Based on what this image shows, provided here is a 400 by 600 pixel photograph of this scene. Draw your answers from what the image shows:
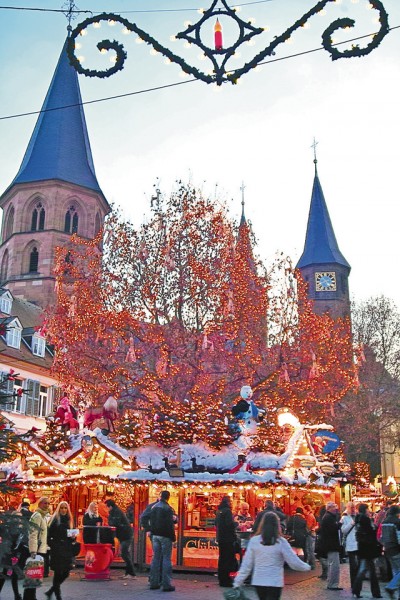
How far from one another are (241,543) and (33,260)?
4281 centimetres

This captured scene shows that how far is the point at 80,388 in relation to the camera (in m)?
27.4

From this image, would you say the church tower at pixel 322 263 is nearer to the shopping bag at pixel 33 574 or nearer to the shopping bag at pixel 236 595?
the shopping bag at pixel 33 574

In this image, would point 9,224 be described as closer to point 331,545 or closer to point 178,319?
point 178,319

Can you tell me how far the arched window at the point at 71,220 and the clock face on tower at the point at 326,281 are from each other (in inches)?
948

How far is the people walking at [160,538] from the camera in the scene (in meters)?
11.7

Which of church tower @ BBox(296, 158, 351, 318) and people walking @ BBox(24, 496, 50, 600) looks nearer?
people walking @ BBox(24, 496, 50, 600)

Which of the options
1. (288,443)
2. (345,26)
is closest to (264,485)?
(288,443)

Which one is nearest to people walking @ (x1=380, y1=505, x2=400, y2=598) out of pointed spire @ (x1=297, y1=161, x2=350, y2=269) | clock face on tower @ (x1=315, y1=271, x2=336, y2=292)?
A: pointed spire @ (x1=297, y1=161, x2=350, y2=269)

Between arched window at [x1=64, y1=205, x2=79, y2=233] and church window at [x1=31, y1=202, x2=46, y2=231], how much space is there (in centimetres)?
170

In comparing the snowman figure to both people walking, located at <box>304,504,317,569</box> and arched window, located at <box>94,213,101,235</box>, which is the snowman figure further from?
arched window, located at <box>94,213,101,235</box>

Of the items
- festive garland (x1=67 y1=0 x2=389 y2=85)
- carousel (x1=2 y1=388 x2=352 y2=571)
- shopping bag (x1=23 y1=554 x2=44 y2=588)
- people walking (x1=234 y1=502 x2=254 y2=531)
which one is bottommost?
shopping bag (x1=23 y1=554 x2=44 y2=588)

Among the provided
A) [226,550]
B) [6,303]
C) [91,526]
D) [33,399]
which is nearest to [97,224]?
[6,303]

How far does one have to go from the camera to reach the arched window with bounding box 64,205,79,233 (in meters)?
54.1

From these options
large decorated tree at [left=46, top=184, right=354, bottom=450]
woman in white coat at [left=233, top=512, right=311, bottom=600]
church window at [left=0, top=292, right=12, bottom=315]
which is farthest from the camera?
church window at [left=0, top=292, right=12, bottom=315]
